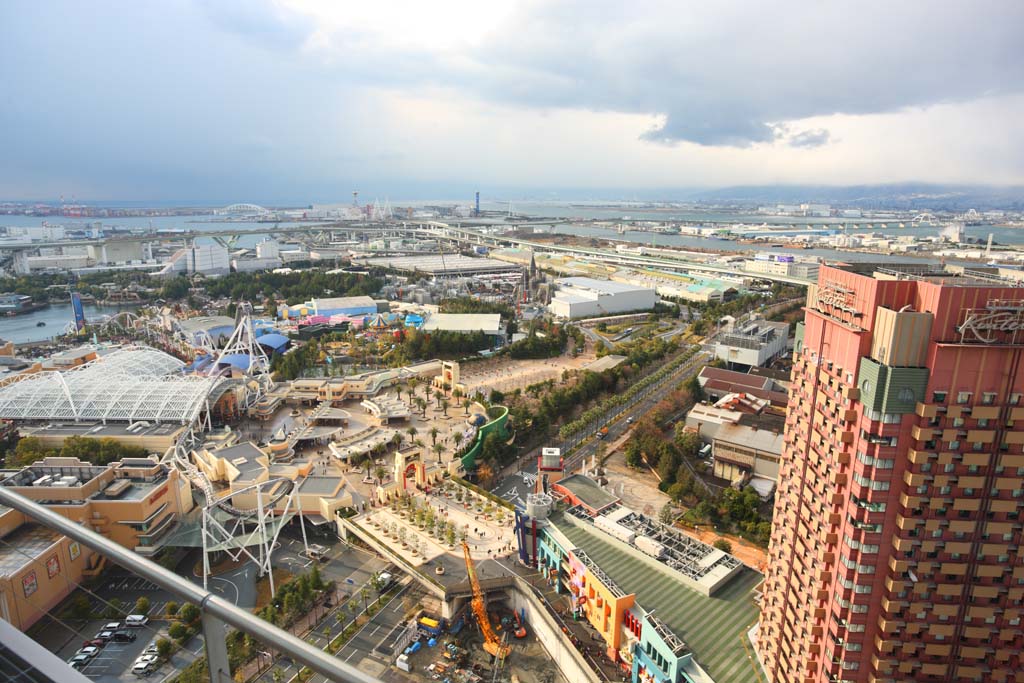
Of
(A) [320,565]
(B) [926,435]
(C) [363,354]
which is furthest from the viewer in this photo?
(C) [363,354]

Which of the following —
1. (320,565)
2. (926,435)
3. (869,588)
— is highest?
(926,435)

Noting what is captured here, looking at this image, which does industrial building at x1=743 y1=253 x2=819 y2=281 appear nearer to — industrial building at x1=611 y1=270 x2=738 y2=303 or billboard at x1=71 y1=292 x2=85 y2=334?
industrial building at x1=611 y1=270 x2=738 y2=303

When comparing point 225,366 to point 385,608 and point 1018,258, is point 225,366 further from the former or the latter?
point 1018,258

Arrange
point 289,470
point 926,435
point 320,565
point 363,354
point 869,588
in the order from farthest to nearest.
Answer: point 363,354 < point 289,470 < point 320,565 < point 869,588 < point 926,435

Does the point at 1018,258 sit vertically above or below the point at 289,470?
above

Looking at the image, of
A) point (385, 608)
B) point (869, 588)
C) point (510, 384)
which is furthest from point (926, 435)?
point (510, 384)

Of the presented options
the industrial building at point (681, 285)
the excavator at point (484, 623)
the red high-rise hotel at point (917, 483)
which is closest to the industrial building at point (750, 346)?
the industrial building at point (681, 285)

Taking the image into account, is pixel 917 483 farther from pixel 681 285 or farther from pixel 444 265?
pixel 444 265
